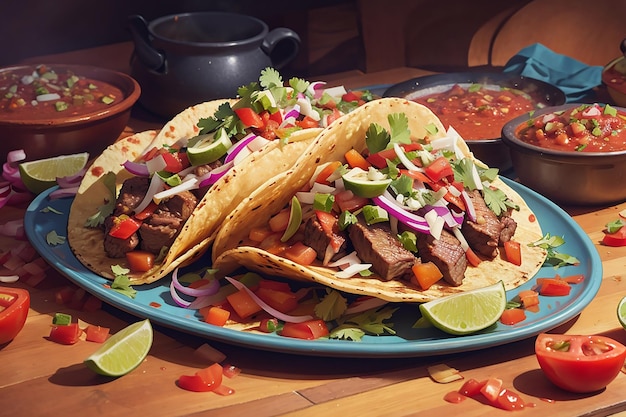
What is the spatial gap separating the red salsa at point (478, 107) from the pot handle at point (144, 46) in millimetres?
1597

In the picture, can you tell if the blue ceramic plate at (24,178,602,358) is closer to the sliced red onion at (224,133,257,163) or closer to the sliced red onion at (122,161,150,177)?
the sliced red onion at (122,161,150,177)

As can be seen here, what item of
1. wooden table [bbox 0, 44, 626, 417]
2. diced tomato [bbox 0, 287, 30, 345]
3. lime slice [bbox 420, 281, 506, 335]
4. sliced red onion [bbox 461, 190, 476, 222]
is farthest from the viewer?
sliced red onion [bbox 461, 190, 476, 222]

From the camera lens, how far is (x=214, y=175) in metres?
3.83

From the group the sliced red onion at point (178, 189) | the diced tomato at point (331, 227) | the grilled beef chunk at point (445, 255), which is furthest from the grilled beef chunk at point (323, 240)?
the sliced red onion at point (178, 189)

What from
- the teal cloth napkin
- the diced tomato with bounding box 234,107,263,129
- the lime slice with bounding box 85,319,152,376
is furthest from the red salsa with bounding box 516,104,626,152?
the lime slice with bounding box 85,319,152,376

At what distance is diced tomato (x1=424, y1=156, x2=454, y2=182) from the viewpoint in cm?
379

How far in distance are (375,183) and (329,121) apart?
0.62m

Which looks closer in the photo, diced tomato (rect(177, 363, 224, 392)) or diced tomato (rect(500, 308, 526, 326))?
diced tomato (rect(177, 363, 224, 392))

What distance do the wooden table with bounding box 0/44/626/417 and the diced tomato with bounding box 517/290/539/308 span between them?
148 millimetres

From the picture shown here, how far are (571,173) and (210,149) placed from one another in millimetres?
1824

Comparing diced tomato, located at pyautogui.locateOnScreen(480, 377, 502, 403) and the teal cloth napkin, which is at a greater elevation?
diced tomato, located at pyautogui.locateOnScreen(480, 377, 502, 403)

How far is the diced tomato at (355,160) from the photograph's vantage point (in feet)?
12.6

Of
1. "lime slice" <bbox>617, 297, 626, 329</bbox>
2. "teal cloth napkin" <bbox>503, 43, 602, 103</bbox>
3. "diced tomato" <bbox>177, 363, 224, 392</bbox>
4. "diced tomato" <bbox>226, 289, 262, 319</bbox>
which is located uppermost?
"diced tomato" <bbox>226, 289, 262, 319</bbox>

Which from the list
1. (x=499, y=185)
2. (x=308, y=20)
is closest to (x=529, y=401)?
(x=499, y=185)
